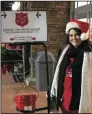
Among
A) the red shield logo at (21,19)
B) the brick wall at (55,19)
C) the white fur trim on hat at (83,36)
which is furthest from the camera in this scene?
the brick wall at (55,19)

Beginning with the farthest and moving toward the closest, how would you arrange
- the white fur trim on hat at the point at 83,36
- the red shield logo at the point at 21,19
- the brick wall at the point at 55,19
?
the brick wall at the point at 55,19 < the red shield logo at the point at 21,19 < the white fur trim on hat at the point at 83,36

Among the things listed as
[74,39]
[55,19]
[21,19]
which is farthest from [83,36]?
[55,19]

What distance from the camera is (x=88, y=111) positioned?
2975mm

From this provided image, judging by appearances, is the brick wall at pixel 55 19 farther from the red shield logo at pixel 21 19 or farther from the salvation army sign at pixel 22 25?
the red shield logo at pixel 21 19

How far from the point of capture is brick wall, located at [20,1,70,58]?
8.16 m

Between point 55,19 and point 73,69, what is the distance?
5402mm

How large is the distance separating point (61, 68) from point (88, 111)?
507 mm

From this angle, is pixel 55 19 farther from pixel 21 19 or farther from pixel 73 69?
pixel 73 69

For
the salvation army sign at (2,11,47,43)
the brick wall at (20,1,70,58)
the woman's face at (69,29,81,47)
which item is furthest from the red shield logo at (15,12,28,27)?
the brick wall at (20,1,70,58)

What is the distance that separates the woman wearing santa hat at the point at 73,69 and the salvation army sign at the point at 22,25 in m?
2.28

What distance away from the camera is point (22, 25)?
5391 millimetres

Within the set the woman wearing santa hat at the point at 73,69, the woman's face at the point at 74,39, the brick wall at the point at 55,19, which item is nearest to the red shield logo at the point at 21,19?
the woman wearing santa hat at the point at 73,69

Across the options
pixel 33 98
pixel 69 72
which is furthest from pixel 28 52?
pixel 69 72

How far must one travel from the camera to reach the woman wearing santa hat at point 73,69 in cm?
291
